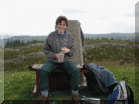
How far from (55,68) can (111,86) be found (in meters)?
1.41

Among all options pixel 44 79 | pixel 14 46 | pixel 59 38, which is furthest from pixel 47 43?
pixel 14 46

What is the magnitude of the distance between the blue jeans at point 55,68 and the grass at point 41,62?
72 cm

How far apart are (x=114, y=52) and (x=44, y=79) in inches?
329

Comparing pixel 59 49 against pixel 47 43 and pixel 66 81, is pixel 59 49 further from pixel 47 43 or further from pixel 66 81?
pixel 66 81

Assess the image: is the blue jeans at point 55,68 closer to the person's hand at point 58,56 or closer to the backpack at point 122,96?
the person's hand at point 58,56

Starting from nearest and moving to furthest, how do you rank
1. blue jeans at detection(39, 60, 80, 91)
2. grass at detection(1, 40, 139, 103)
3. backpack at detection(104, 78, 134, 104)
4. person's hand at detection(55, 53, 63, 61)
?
backpack at detection(104, 78, 134, 104), blue jeans at detection(39, 60, 80, 91), person's hand at detection(55, 53, 63, 61), grass at detection(1, 40, 139, 103)

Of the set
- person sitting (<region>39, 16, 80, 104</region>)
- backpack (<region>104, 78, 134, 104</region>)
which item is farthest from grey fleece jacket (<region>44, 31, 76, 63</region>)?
backpack (<region>104, 78, 134, 104</region>)

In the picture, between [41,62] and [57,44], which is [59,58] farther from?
[41,62]

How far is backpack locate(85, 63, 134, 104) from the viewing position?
9.78ft

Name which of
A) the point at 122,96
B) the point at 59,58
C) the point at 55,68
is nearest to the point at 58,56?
the point at 59,58

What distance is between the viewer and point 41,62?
889cm

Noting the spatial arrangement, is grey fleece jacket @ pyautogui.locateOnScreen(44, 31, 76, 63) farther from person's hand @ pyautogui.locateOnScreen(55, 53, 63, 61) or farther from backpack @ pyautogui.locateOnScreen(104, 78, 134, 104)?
backpack @ pyautogui.locateOnScreen(104, 78, 134, 104)

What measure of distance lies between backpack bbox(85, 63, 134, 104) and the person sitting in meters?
0.57

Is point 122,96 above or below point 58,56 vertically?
below
